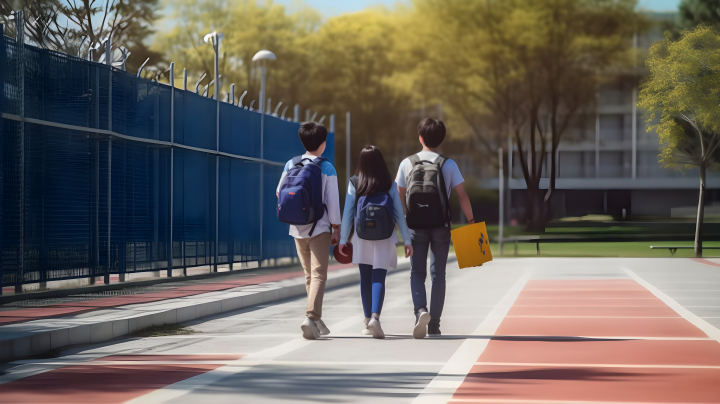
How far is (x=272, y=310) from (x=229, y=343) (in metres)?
3.88

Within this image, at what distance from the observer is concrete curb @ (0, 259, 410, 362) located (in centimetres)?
888

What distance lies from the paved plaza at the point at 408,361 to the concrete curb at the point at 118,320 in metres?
0.20

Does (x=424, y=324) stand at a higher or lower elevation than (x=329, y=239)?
lower

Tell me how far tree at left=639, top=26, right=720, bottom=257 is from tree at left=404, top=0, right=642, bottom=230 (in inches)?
313

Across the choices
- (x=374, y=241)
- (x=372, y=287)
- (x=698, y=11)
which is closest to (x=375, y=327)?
(x=372, y=287)

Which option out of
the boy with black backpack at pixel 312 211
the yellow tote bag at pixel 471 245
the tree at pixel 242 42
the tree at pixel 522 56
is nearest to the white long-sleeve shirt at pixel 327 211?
the boy with black backpack at pixel 312 211

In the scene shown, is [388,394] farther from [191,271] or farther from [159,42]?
[159,42]

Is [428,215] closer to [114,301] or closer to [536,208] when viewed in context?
[114,301]

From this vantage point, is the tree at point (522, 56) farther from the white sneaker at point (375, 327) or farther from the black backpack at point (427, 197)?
the white sneaker at point (375, 327)

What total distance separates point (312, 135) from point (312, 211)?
81cm

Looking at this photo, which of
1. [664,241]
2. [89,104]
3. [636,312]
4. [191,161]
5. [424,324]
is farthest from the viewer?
[664,241]

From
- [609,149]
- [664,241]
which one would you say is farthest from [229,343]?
[609,149]

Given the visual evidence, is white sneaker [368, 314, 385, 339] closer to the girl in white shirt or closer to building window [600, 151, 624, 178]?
the girl in white shirt

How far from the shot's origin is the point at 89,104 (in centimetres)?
1435
